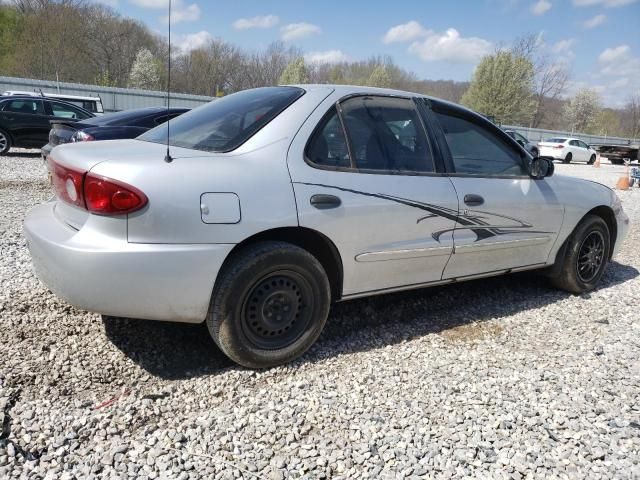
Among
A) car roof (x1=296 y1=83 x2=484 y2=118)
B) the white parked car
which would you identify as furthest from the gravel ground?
the white parked car

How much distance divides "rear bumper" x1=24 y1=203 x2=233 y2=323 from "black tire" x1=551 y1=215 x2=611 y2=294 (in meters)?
3.27

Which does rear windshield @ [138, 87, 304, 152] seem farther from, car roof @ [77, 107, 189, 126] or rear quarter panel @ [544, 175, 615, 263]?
car roof @ [77, 107, 189, 126]

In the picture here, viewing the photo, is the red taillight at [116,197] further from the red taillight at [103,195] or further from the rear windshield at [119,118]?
the rear windshield at [119,118]

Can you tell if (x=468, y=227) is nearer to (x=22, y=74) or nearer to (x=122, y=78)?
(x=22, y=74)

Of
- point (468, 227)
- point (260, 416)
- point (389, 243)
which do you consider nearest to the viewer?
point (260, 416)

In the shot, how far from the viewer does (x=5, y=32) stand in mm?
45062

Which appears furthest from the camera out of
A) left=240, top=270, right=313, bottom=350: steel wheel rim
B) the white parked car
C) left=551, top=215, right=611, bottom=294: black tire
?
Answer: the white parked car

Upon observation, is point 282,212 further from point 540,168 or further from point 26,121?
point 26,121

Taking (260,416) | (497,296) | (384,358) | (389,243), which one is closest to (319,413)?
(260,416)

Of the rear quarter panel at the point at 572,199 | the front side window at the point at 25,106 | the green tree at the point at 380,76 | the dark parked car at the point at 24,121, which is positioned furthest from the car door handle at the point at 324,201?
the green tree at the point at 380,76

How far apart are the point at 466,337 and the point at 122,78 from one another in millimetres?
58044

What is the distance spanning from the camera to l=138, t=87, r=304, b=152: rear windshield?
2828 mm

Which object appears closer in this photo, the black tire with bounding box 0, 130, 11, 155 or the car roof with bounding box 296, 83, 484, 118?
the car roof with bounding box 296, 83, 484, 118

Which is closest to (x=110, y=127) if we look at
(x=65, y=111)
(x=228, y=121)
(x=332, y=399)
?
(x=228, y=121)
